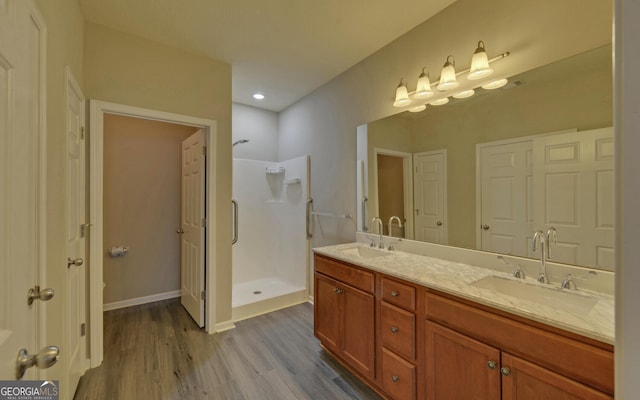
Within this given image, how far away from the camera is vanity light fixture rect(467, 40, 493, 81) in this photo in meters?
1.68

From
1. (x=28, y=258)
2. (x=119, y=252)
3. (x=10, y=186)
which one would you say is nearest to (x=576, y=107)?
(x=10, y=186)

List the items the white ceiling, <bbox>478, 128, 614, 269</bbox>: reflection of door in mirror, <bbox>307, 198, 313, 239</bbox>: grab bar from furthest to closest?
<bbox>307, 198, 313, 239</bbox>: grab bar < the white ceiling < <bbox>478, 128, 614, 269</bbox>: reflection of door in mirror

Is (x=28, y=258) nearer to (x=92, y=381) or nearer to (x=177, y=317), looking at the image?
(x=92, y=381)

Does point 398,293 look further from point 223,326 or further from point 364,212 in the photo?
point 223,326

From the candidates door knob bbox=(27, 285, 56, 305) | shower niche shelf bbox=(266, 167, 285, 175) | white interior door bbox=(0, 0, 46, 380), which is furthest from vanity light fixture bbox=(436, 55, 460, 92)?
shower niche shelf bbox=(266, 167, 285, 175)

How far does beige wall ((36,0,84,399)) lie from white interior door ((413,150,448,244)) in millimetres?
2221

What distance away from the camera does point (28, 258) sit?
3.07 feet

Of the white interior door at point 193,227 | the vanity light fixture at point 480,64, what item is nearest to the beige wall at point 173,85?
the white interior door at point 193,227

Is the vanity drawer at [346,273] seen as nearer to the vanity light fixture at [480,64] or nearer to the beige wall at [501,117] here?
the beige wall at [501,117]

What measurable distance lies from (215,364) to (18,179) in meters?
1.91

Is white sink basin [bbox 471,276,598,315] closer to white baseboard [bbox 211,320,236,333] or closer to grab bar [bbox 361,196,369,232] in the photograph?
grab bar [bbox 361,196,369,232]

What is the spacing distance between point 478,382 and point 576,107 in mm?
1457

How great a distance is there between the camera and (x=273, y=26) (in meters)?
2.19

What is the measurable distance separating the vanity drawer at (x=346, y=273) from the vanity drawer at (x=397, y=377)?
0.41 m
